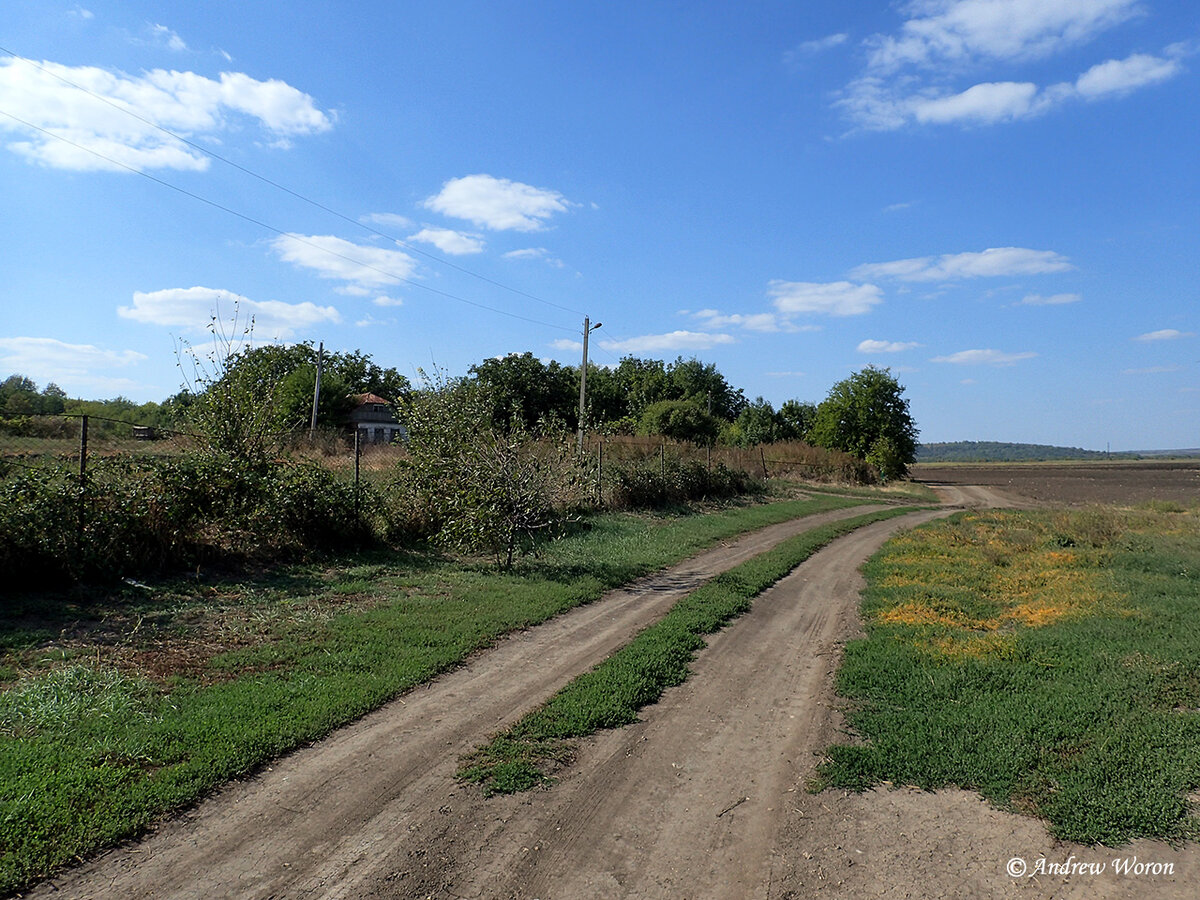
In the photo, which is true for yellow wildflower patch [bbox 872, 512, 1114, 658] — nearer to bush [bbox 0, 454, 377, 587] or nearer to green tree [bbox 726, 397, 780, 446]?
bush [bbox 0, 454, 377, 587]

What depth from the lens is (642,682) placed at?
639cm

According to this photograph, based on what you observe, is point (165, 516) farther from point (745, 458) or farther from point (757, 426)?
point (757, 426)

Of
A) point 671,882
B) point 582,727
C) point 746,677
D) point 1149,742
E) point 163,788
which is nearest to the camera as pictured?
point 671,882

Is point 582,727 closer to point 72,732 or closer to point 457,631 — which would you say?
point 457,631

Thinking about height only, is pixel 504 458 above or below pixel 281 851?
above

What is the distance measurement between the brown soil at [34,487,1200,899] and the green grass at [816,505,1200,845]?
307mm

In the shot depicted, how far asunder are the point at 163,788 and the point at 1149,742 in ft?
22.6

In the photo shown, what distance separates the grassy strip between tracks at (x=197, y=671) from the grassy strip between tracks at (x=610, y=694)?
1.39 m

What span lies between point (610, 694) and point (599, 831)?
206 cm

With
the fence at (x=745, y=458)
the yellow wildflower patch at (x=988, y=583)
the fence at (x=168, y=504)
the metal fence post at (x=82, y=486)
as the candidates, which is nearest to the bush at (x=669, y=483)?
the fence at (x=745, y=458)

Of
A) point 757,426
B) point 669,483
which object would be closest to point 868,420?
point 757,426

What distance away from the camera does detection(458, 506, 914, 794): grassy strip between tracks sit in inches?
185

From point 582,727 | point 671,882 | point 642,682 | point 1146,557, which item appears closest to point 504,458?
point 642,682

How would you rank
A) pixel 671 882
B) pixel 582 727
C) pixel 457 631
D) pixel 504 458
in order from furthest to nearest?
pixel 504 458 < pixel 457 631 < pixel 582 727 < pixel 671 882
